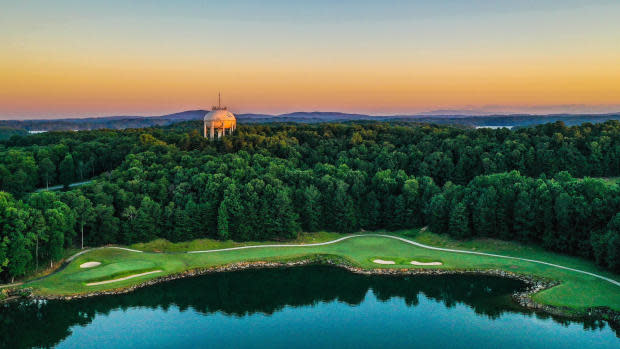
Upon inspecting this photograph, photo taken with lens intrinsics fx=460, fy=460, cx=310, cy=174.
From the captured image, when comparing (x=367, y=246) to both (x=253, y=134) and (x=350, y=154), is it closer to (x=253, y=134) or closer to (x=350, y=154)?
(x=350, y=154)

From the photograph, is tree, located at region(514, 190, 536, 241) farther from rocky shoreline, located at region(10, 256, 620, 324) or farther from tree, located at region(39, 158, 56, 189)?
tree, located at region(39, 158, 56, 189)

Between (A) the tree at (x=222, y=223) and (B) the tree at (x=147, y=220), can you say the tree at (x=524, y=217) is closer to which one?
(A) the tree at (x=222, y=223)

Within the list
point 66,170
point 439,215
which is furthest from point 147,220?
point 439,215

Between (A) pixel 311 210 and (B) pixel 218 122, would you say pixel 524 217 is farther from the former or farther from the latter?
(B) pixel 218 122

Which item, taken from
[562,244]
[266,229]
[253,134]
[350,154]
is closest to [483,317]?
[562,244]

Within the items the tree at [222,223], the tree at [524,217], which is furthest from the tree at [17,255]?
the tree at [524,217]

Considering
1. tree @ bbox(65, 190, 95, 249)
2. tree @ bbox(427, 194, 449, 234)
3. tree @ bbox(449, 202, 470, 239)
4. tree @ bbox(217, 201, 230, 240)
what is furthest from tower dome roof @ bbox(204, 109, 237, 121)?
tree @ bbox(449, 202, 470, 239)
